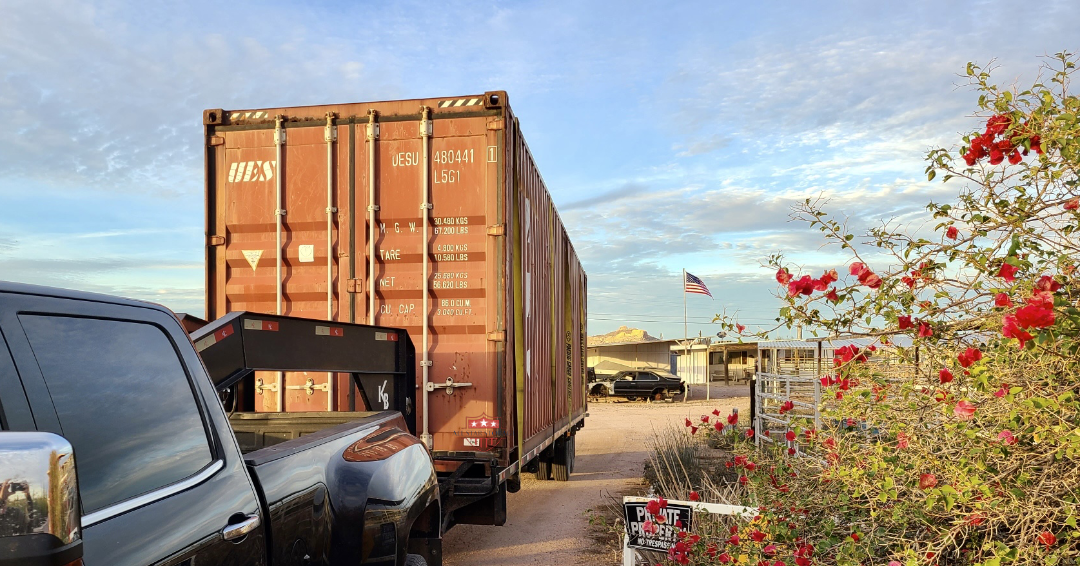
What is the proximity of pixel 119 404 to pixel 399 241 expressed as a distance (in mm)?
4993

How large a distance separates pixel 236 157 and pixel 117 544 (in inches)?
239

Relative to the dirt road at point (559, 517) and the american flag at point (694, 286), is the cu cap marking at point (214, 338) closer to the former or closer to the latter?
the dirt road at point (559, 517)

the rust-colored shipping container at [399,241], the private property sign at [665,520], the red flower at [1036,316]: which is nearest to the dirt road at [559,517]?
the rust-colored shipping container at [399,241]

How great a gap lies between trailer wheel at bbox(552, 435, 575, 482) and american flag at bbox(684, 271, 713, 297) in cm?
1785

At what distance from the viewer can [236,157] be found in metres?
7.29

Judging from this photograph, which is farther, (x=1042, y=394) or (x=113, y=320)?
(x=1042, y=394)

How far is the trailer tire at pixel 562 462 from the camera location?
11.9 metres

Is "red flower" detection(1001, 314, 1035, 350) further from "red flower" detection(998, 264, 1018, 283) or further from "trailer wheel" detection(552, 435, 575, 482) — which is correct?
"trailer wheel" detection(552, 435, 575, 482)

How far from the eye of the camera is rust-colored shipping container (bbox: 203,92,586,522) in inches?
265

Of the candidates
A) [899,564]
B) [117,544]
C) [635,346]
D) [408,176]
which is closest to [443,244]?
[408,176]

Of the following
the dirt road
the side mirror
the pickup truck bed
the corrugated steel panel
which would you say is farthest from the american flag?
the side mirror

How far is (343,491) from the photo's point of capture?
297 centimetres

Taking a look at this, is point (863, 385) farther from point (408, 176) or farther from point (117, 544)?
point (408, 176)

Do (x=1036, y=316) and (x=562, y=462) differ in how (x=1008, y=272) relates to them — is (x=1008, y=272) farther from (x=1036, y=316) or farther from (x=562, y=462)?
(x=562, y=462)
